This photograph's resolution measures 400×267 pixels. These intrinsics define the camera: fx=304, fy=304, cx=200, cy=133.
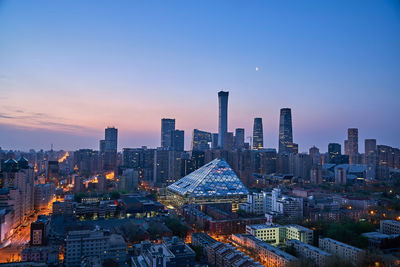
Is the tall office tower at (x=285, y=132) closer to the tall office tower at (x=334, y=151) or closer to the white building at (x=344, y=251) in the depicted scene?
the tall office tower at (x=334, y=151)

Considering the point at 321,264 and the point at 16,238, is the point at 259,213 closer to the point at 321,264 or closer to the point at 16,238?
the point at 321,264

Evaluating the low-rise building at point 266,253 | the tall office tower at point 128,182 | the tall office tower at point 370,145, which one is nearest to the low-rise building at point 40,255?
the low-rise building at point 266,253

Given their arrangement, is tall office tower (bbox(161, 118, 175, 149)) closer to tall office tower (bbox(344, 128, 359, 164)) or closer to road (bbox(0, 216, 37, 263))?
tall office tower (bbox(344, 128, 359, 164))

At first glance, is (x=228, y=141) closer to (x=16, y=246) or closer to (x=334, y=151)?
(x=334, y=151)

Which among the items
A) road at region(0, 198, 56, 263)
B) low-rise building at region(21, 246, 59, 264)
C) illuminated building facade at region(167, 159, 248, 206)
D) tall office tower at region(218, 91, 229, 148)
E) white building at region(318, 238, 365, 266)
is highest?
tall office tower at region(218, 91, 229, 148)

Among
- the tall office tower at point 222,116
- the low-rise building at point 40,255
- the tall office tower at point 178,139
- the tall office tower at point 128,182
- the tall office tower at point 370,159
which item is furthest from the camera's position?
the tall office tower at point 222,116

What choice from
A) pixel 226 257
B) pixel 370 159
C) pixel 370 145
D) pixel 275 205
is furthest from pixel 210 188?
pixel 370 145

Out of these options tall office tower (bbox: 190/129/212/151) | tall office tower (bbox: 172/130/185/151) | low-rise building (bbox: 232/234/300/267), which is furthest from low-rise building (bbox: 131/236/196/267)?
tall office tower (bbox: 190/129/212/151)
